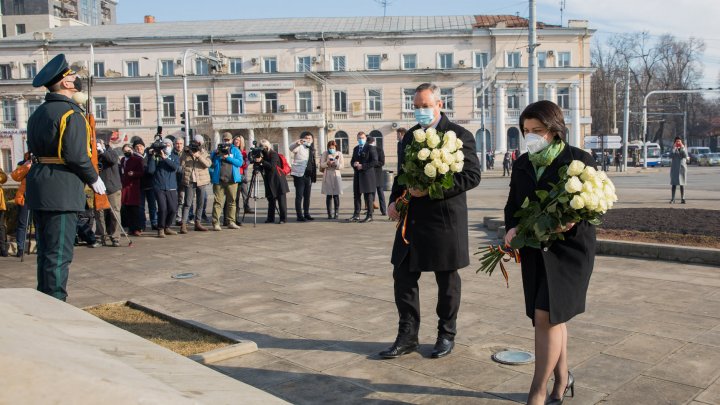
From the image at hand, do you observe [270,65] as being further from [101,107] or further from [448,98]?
[448,98]

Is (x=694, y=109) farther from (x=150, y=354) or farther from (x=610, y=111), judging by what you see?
(x=150, y=354)

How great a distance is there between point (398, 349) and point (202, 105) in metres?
64.4

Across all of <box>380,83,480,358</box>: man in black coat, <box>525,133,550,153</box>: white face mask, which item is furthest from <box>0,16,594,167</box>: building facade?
<box>525,133,550,153</box>: white face mask

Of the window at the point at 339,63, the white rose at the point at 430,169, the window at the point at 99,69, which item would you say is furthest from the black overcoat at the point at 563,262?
the window at the point at 99,69

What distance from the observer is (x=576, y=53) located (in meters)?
63.3

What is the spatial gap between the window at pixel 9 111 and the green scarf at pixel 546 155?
74159 mm

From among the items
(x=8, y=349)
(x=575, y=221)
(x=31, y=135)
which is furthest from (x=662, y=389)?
(x=31, y=135)

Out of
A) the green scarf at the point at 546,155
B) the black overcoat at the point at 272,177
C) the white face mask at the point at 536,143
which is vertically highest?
the white face mask at the point at 536,143

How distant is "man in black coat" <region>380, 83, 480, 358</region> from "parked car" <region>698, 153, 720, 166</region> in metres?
66.4

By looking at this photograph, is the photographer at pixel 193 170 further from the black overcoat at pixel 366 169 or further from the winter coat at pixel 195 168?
the black overcoat at pixel 366 169

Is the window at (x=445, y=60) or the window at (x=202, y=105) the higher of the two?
the window at (x=445, y=60)

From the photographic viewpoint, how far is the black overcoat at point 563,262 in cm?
367

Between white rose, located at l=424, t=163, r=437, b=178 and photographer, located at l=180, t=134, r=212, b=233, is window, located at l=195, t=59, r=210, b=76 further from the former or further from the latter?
white rose, located at l=424, t=163, r=437, b=178

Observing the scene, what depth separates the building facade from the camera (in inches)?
2488
